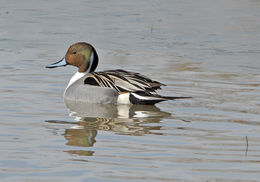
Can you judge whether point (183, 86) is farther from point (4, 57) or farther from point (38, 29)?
point (38, 29)

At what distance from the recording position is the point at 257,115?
27.0 ft

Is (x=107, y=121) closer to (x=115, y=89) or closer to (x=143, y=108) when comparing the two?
(x=143, y=108)

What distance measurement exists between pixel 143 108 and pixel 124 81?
0.47 meters

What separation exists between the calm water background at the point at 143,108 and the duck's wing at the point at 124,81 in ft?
1.05

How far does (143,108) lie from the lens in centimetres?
918

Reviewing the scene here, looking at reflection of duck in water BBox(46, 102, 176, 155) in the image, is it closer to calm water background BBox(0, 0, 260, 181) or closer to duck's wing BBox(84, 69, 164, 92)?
calm water background BBox(0, 0, 260, 181)

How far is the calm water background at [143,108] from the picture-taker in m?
5.76

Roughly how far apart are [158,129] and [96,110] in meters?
1.55

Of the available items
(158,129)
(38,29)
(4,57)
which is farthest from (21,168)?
(38,29)

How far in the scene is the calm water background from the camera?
5.76m

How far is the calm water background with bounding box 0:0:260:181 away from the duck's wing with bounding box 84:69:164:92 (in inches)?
12.5

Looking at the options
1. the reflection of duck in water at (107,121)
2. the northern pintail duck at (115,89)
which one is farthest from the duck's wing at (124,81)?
the reflection of duck in water at (107,121)

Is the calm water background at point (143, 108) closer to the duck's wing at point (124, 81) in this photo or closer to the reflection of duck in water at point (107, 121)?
the reflection of duck in water at point (107, 121)

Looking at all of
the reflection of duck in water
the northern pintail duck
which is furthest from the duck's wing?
the reflection of duck in water
